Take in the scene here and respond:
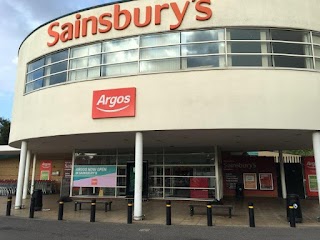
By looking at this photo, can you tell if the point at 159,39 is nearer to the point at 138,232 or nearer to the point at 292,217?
the point at 138,232

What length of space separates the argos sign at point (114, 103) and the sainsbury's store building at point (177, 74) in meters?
0.04

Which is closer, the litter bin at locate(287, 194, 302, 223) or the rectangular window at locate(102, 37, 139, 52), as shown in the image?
the litter bin at locate(287, 194, 302, 223)

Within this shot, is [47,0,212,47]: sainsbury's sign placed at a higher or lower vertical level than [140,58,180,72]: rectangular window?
higher

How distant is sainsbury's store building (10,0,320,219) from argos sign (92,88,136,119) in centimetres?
4

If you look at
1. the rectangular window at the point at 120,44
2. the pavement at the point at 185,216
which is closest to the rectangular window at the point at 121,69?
the rectangular window at the point at 120,44

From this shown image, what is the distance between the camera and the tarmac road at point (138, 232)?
349 inches

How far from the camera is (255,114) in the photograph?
465 inches

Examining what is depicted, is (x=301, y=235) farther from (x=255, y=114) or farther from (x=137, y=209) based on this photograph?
(x=137, y=209)

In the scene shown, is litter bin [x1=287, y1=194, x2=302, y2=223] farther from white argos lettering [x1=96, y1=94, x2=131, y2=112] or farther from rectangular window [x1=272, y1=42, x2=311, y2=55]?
white argos lettering [x1=96, y1=94, x2=131, y2=112]

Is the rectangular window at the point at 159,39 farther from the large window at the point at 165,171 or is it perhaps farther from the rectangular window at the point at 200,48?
the large window at the point at 165,171

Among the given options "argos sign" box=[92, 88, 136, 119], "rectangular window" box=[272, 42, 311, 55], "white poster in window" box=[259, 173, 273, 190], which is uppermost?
"rectangular window" box=[272, 42, 311, 55]

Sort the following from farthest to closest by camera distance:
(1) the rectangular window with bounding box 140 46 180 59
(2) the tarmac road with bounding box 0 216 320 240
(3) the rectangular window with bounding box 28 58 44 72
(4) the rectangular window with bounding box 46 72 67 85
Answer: (3) the rectangular window with bounding box 28 58 44 72 < (4) the rectangular window with bounding box 46 72 67 85 < (1) the rectangular window with bounding box 140 46 180 59 < (2) the tarmac road with bounding box 0 216 320 240

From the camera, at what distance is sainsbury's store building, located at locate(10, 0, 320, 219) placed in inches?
473

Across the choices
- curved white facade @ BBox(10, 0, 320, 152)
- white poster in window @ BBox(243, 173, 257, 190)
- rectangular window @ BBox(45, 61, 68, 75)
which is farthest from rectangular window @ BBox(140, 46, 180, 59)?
white poster in window @ BBox(243, 173, 257, 190)
